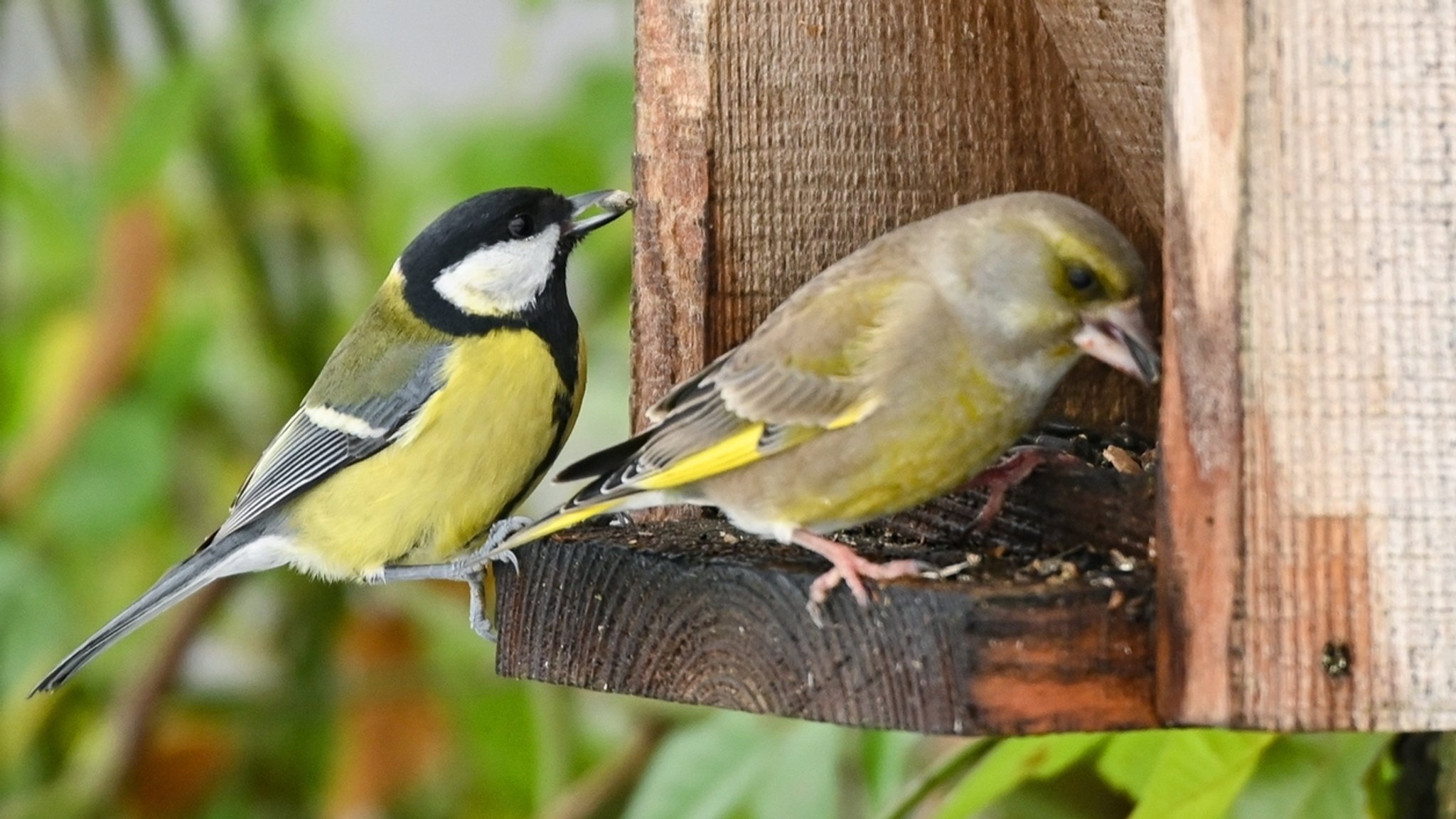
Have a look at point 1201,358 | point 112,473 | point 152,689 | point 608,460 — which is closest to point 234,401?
point 112,473

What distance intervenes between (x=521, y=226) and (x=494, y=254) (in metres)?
0.07

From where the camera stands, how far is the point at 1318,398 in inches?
70.1

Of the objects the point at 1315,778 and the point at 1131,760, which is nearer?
the point at 1315,778

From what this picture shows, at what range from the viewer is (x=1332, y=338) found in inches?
70.0

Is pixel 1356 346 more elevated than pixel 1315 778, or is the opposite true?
pixel 1356 346

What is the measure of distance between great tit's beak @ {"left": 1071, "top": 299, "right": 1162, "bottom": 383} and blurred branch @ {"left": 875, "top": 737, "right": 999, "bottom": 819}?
0.66 m

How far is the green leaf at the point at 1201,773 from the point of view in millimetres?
2184

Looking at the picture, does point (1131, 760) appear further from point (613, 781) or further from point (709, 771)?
point (613, 781)

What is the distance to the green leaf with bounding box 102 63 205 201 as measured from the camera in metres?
3.40

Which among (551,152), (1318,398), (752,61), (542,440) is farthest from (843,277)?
(551,152)

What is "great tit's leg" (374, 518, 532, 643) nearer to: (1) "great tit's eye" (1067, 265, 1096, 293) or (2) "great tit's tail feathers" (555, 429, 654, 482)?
(2) "great tit's tail feathers" (555, 429, 654, 482)

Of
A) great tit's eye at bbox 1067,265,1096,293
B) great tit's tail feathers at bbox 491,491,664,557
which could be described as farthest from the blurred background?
great tit's eye at bbox 1067,265,1096,293

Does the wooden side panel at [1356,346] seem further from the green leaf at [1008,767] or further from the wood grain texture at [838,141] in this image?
the wood grain texture at [838,141]

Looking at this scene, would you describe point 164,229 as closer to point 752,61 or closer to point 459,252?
point 459,252
